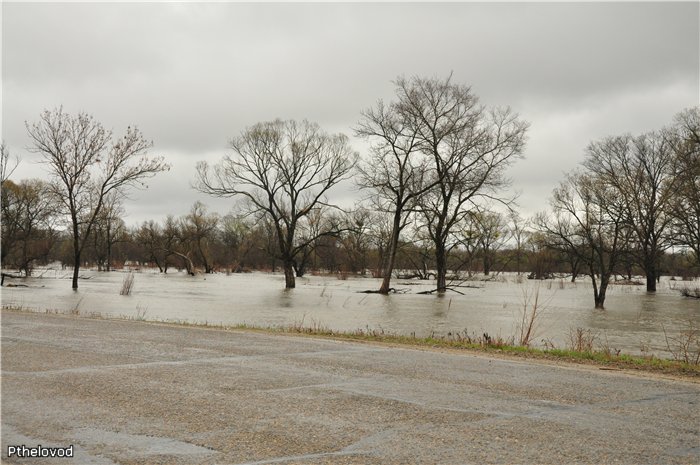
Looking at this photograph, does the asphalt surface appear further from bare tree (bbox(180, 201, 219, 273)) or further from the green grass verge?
bare tree (bbox(180, 201, 219, 273))

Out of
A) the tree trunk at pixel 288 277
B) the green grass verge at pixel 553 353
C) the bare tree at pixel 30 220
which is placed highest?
the bare tree at pixel 30 220

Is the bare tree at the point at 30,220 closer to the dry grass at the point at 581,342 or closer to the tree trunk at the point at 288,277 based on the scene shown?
the tree trunk at the point at 288,277

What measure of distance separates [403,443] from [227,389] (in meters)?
3.04

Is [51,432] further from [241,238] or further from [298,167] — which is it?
[241,238]

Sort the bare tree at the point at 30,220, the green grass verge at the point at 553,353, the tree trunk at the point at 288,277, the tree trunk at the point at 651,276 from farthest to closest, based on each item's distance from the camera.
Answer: the bare tree at the point at 30,220, the tree trunk at the point at 651,276, the tree trunk at the point at 288,277, the green grass verge at the point at 553,353

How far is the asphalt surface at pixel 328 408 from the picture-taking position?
5.36 metres

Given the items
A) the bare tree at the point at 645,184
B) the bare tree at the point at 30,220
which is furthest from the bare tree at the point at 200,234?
the bare tree at the point at 645,184

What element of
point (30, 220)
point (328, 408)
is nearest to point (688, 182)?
point (328, 408)

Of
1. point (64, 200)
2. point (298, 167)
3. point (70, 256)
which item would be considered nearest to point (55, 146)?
point (64, 200)

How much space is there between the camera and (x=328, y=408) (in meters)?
6.89

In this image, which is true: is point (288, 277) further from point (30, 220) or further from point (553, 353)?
point (553, 353)

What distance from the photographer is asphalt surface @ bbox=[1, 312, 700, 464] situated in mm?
5363

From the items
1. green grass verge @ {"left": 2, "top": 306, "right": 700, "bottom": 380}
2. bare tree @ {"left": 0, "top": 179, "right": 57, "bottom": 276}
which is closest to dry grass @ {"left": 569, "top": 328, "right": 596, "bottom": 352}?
green grass verge @ {"left": 2, "top": 306, "right": 700, "bottom": 380}

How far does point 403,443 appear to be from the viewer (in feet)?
18.4
